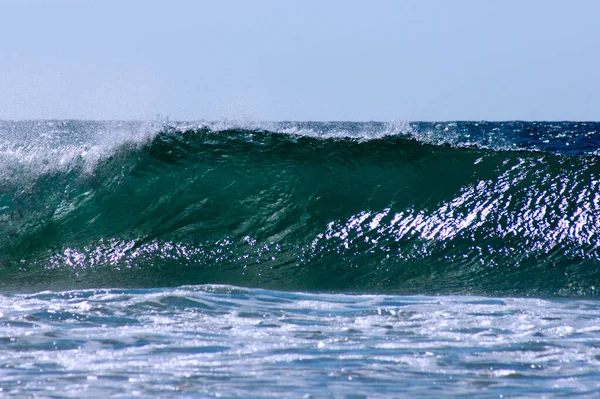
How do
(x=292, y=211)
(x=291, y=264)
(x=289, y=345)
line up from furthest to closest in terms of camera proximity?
(x=292, y=211) → (x=291, y=264) → (x=289, y=345)

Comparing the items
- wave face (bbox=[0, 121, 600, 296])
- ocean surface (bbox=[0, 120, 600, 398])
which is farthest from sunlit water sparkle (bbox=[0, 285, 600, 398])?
wave face (bbox=[0, 121, 600, 296])

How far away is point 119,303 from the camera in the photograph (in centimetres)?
385

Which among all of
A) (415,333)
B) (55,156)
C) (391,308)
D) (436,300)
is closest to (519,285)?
(436,300)

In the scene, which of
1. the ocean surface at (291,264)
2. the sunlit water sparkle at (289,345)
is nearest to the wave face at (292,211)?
→ the ocean surface at (291,264)

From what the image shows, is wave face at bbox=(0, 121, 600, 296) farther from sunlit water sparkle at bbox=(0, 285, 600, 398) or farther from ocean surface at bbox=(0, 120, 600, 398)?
sunlit water sparkle at bbox=(0, 285, 600, 398)

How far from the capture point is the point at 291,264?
5238mm

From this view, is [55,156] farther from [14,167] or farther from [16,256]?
[16,256]

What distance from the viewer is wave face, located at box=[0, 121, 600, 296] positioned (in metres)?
5.06

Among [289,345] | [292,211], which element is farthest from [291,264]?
[289,345]

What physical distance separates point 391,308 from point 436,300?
16.9 inches

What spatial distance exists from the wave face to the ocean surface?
0.07 ft

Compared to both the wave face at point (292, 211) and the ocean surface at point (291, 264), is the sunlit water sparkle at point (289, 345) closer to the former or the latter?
the ocean surface at point (291, 264)

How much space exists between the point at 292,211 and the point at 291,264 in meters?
1.11

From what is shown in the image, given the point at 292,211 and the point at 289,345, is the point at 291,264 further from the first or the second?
the point at 289,345
